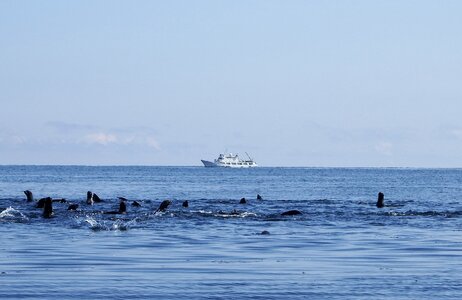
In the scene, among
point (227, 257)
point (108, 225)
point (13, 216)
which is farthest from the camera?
point (13, 216)

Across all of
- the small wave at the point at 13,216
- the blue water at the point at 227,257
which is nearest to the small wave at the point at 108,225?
the blue water at the point at 227,257

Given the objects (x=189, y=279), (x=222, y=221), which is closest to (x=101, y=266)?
(x=189, y=279)

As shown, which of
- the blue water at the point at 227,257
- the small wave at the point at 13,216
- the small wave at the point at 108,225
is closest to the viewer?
the blue water at the point at 227,257

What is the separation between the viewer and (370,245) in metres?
35.9

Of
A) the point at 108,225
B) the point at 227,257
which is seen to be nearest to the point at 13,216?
the point at 108,225

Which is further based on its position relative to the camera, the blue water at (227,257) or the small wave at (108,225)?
the small wave at (108,225)

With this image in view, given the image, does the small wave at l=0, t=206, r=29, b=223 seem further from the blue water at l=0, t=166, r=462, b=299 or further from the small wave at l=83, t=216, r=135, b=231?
the small wave at l=83, t=216, r=135, b=231

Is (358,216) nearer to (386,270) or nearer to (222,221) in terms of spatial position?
(222,221)

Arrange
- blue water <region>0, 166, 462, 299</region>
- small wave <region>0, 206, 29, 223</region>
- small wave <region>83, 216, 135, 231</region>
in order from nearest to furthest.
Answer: blue water <region>0, 166, 462, 299</region> < small wave <region>83, 216, 135, 231</region> < small wave <region>0, 206, 29, 223</region>

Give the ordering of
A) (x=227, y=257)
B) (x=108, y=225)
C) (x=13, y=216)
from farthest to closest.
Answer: (x=13, y=216) < (x=108, y=225) < (x=227, y=257)

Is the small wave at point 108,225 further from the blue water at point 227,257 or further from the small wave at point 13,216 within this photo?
the small wave at point 13,216

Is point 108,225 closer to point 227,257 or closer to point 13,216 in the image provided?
point 13,216

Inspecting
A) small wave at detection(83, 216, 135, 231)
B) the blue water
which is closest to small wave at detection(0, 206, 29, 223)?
the blue water

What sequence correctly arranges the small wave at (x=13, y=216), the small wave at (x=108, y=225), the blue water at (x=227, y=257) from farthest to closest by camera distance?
1. the small wave at (x=13, y=216)
2. the small wave at (x=108, y=225)
3. the blue water at (x=227, y=257)
